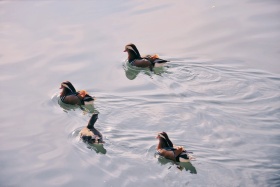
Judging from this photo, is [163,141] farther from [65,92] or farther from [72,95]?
[65,92]

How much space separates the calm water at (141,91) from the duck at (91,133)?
0.61 feet

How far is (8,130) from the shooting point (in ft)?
40.4

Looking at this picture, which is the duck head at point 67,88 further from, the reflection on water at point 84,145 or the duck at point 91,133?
the duck at point 91,133

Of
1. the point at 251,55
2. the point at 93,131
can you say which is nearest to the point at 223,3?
the point at 251,55

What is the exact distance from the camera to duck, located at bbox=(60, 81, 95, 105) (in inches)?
501

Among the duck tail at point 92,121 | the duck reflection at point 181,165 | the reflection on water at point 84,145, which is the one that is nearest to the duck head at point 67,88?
the reflection on water at point 84,145

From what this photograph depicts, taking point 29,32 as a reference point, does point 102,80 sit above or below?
below

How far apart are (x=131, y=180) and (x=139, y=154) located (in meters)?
0.93

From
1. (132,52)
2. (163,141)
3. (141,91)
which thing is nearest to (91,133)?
(163,141)

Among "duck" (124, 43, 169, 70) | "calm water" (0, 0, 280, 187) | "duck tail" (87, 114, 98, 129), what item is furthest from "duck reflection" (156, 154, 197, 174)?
"duck" (124, 43, 169, 70)

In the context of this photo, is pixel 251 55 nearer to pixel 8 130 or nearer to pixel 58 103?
pixel 58 103

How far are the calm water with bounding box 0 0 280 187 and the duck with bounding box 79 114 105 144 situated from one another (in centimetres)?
19

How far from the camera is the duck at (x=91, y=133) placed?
36.4ft

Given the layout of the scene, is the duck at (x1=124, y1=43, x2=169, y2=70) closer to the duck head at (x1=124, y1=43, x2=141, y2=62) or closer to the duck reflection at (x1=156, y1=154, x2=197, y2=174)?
the duck head at (x1=124, y1=43, x2=141, y2=62)
